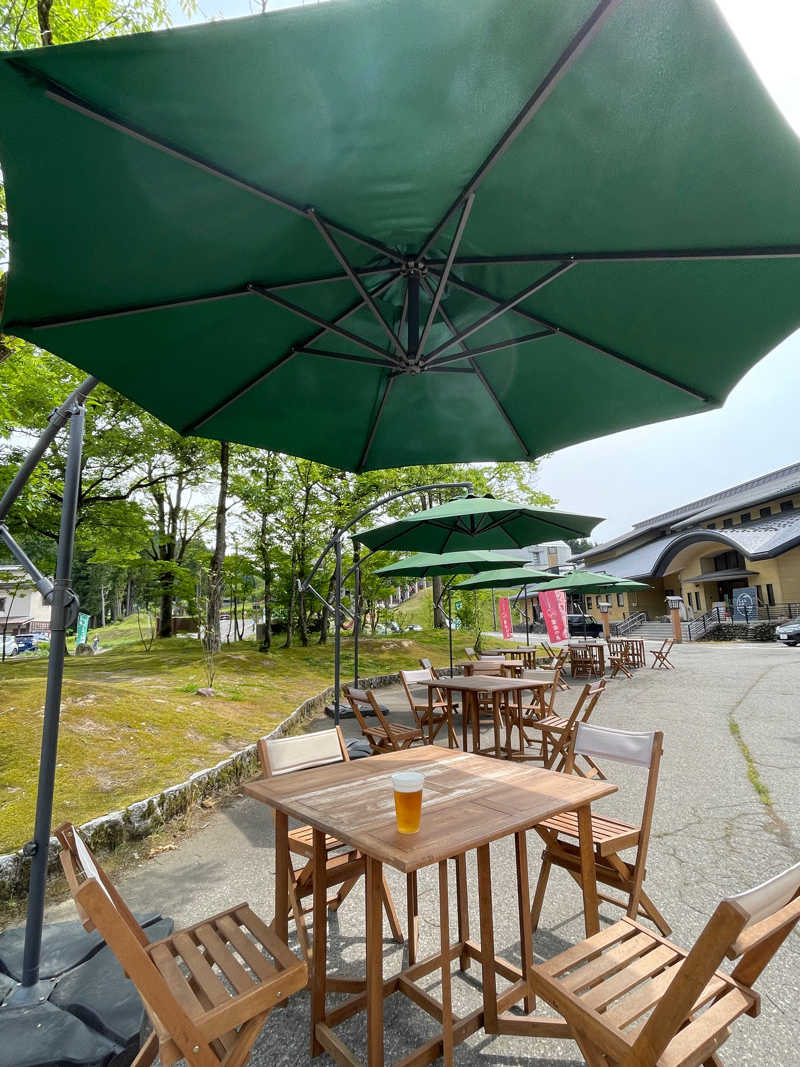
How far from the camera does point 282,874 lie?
2.44 metres

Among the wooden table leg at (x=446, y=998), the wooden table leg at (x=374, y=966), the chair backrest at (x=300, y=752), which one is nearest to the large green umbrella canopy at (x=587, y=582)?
the chair backrest at (x=300, y=752)

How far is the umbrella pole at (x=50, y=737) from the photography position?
2311mm

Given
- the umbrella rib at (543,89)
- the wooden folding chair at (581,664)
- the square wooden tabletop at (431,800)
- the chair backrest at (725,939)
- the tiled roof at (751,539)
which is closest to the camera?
the chair backrest at (725,939)

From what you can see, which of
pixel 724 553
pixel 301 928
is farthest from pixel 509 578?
pixel 724 553

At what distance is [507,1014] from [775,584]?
3144cm

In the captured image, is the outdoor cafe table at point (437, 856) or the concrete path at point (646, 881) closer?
the outdoor cafe table at point (437, 856)

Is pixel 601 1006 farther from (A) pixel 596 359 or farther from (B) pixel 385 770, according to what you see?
(A) pixel 596 359

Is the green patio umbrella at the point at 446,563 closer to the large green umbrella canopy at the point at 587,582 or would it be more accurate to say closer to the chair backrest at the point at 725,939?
the large green umbrella canopy at the point at 587,582

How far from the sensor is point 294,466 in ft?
58.0

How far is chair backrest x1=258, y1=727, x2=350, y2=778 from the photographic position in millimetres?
2986

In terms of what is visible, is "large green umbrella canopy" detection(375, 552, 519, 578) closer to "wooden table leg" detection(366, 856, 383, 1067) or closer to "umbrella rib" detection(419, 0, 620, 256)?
"wooden table leg" detection(366, 856, 383, 1067)

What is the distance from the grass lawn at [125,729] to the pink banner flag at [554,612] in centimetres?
751

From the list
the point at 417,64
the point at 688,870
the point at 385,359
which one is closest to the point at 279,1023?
the point at 688,870

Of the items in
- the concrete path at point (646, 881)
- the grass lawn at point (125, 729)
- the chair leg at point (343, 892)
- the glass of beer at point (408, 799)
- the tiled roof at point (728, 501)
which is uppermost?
the tiled roof at point (728, 501)
